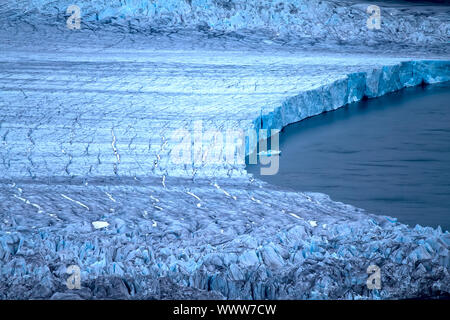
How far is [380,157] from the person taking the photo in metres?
2.90

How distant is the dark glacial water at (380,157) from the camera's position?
7.90 ft

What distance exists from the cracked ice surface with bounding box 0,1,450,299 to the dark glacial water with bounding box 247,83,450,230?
121 millimetres

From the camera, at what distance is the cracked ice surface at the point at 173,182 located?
68.5 inches

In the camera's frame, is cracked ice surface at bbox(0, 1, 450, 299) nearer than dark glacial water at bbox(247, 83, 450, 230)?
Yes

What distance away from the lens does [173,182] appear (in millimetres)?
2451

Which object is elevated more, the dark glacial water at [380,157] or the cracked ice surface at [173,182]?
the cracked ice surface at [173,182]

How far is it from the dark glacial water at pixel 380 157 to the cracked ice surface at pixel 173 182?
4.8 inches

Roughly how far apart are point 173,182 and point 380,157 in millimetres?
930

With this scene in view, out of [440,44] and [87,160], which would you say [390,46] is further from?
[87,160]

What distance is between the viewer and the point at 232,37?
4.27 m

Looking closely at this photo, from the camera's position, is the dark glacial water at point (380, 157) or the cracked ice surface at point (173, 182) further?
the dark glacial water at point (380, 157)

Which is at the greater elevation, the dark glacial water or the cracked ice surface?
the cracked ice surface

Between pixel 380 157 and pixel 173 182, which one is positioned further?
pixel 380 157

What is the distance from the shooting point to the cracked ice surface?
1740 mm
